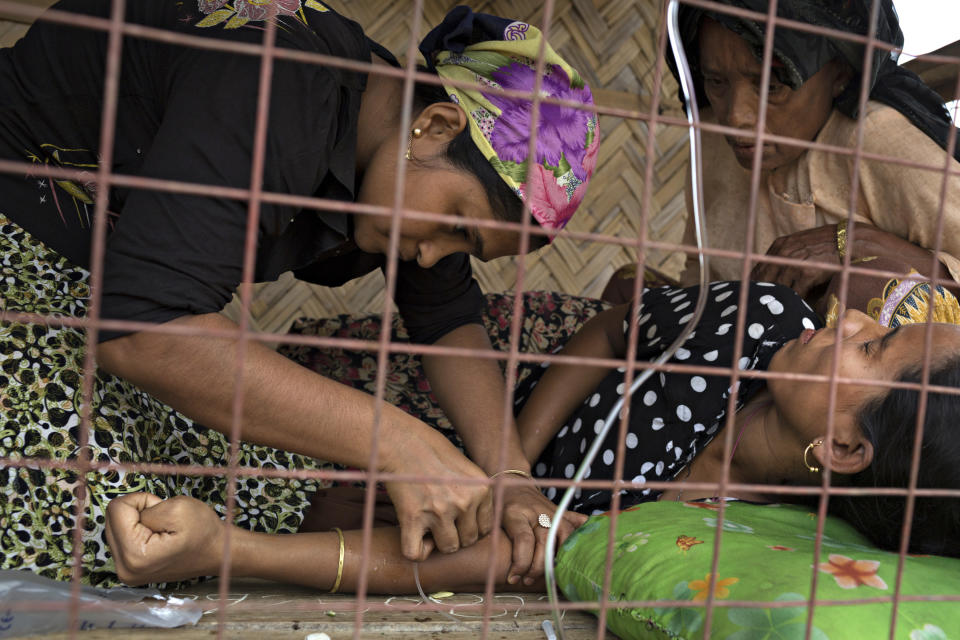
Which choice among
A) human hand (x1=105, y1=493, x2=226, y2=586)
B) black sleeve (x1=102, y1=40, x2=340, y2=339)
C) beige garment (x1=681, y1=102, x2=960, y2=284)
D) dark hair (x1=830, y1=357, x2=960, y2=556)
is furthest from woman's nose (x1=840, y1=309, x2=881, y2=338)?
human hand (x1=105, y1=493, x2=226, y2=586)

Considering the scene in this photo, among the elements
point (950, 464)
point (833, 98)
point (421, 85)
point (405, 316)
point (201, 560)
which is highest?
point (833, 98)

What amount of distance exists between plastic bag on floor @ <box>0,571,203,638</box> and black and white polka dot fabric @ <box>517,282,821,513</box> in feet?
2.62

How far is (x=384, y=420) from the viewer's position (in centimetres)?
105

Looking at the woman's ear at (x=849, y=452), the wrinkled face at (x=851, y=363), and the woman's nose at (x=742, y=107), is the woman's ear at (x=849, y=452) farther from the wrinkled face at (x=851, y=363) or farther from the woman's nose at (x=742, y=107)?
the woman's nose at (x=742, y=107)

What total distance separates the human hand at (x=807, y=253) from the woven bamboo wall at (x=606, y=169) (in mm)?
1184

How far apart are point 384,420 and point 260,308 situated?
1893 mm

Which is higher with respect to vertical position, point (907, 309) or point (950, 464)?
point (907, 309)

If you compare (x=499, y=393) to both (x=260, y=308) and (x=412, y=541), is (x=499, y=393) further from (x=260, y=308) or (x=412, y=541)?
(x=260, y=308)

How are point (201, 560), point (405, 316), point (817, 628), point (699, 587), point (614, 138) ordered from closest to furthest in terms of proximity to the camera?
1. point (817, 628)
2. point (699, 587)
3. point (201, 560)
4. point (405, 316)
5. point (614, 138)

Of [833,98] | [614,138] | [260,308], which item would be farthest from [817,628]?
[614,138]

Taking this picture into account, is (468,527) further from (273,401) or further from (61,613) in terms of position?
(61,613)

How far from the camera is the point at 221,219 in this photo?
102 cm

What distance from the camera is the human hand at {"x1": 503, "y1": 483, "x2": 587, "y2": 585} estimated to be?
4.39 ft

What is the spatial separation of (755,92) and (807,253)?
15.7 inches
